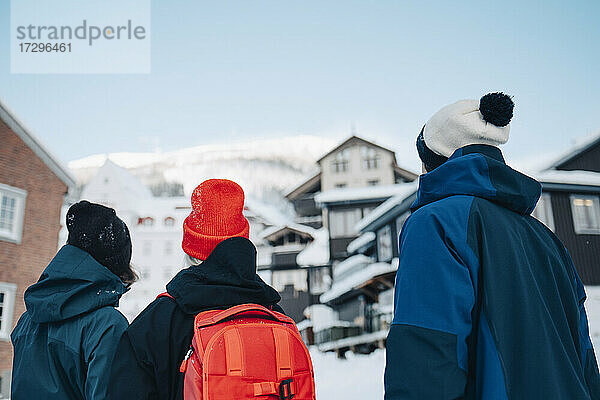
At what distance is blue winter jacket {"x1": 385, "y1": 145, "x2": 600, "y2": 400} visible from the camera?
1.56 metres

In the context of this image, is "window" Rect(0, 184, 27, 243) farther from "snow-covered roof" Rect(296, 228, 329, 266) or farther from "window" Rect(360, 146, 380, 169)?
"window" Rect(360, 146, 380, 169)

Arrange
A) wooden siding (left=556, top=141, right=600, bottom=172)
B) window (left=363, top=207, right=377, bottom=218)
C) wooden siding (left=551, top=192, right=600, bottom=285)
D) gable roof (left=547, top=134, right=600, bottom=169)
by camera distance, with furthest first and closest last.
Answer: window (left=363, top=207, right=377, bottom=218), wooden siding (left=556, top=141, right=600, bottom=172), gable roof (left=547, top=134, right=600, bottom=169), wooden siding (left=551, top=192, right=600, bottom=285)

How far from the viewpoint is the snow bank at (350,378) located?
11.5 meters

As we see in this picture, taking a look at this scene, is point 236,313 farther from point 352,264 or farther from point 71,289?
point 352,264

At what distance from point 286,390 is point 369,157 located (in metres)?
35.7

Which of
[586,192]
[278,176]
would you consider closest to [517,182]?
[586,192]

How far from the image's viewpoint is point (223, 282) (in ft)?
7.52

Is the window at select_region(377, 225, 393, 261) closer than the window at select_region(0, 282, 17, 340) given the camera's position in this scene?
No

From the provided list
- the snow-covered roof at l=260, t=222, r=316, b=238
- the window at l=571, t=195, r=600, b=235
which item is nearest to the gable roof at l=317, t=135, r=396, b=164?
the snow-covered roof at l=260, t=222, r=316, b=238

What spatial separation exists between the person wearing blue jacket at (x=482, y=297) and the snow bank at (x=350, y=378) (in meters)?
9.49

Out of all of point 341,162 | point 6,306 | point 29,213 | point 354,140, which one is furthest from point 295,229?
point 6,306

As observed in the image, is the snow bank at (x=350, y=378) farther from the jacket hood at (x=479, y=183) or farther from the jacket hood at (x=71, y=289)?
the jacket hood at (x=479, y=183)

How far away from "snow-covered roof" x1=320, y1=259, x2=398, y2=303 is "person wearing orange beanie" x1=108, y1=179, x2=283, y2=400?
1732 cm

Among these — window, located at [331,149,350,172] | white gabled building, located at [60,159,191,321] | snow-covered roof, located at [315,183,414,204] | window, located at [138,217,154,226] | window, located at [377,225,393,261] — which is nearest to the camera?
window, located at [377,225,393,261]
